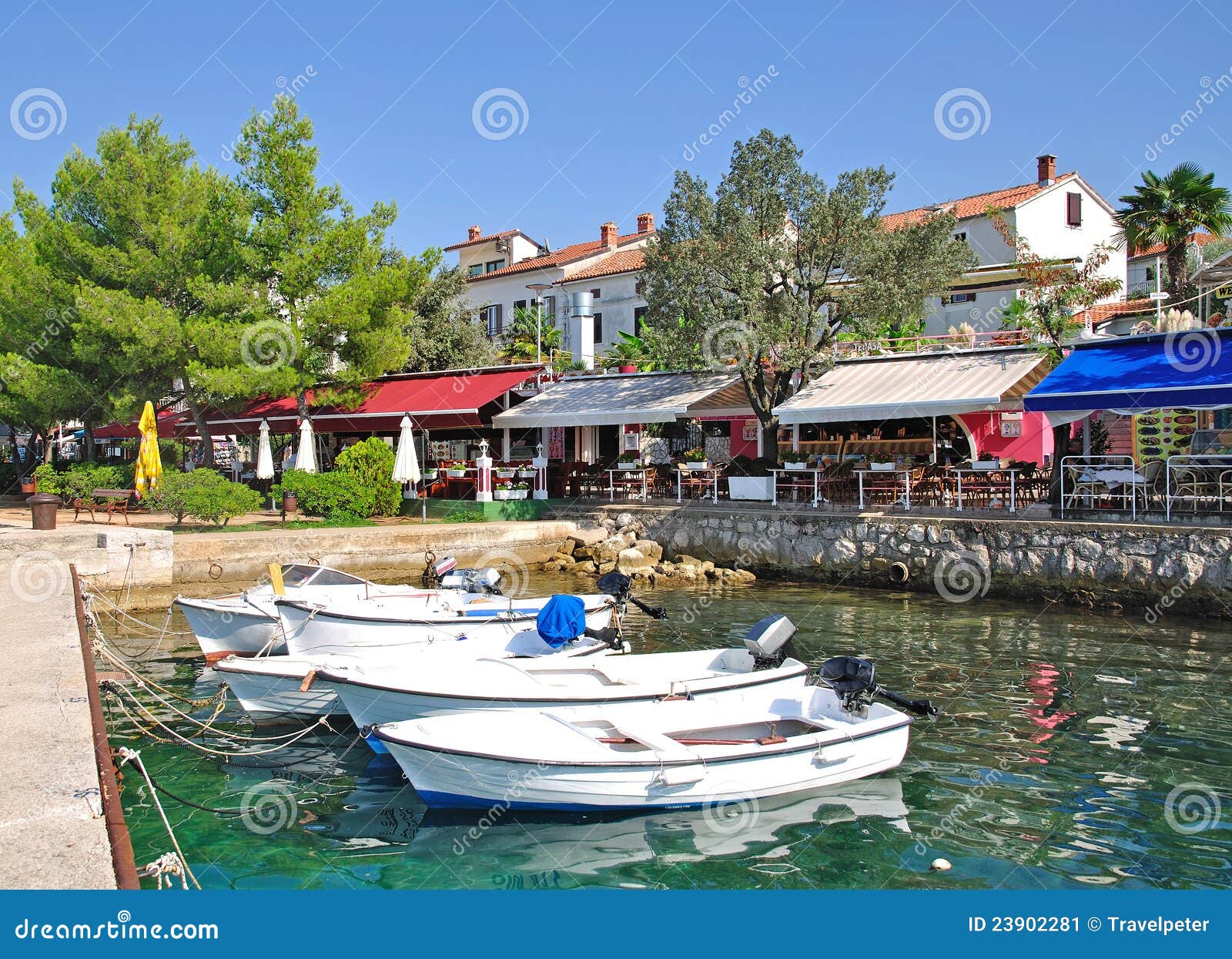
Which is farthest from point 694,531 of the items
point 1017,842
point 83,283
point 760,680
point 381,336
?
point 83,283

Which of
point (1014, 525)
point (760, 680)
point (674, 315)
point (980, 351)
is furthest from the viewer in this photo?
point (674, 315)

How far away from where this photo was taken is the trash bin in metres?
20.2

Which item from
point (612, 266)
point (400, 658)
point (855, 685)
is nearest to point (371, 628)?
point (400, 658)

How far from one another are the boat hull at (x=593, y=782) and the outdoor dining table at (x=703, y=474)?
1738cm

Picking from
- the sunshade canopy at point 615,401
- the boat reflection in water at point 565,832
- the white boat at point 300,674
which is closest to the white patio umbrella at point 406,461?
the sunshade canopy at point 615,401

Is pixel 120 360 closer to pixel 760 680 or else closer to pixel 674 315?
pixel 674 315

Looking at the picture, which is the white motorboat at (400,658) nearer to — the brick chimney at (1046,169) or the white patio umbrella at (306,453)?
the white patio umbrella at (306,453)

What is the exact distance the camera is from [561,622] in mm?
11648

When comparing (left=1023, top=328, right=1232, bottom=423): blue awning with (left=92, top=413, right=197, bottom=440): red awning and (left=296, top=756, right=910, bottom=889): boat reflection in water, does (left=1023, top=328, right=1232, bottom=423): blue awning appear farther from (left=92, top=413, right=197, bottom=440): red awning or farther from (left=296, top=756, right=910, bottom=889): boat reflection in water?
(left=92, top=413, right=197, bottom=440): red awning

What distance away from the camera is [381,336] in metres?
30.2

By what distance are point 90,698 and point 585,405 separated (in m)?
21.8

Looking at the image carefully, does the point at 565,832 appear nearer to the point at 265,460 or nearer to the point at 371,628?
the point at 371,628

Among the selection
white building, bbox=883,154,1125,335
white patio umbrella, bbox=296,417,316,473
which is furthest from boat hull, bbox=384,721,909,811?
white building, bbox=883,154,1125,335

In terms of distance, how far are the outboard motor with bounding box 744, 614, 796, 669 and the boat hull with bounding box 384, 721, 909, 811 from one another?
1805 millimetres
